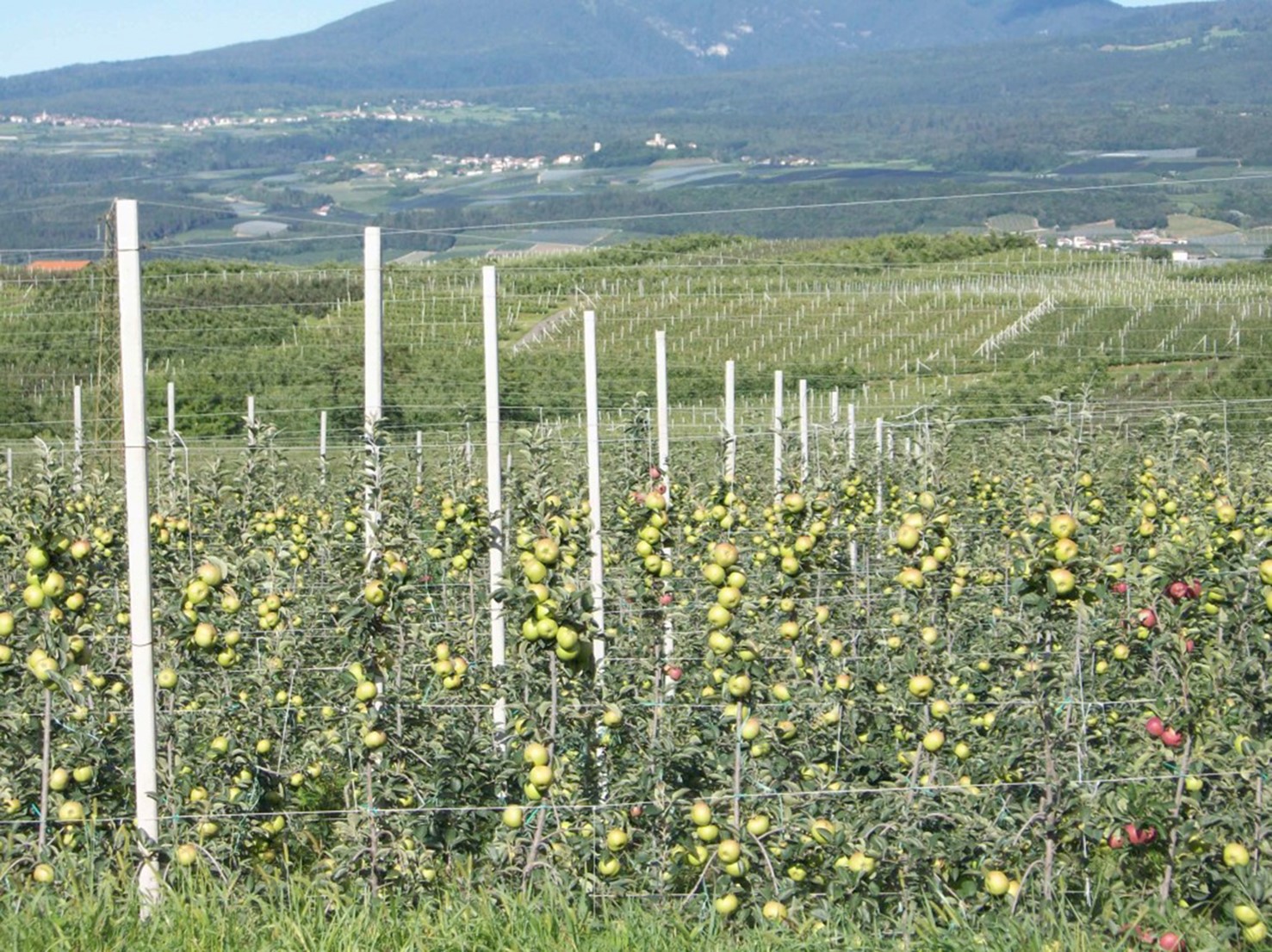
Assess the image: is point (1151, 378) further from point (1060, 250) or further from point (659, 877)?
point (659, 877)

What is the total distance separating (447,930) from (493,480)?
2.54 metres

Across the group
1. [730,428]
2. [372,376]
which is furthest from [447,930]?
[730,428]

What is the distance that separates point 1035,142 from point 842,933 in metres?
103

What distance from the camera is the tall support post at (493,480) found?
6.10 metres

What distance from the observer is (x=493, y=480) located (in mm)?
6715

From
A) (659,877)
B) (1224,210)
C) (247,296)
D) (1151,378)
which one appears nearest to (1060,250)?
(1224,210)

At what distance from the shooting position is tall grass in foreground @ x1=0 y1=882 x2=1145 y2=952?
4.47 meters

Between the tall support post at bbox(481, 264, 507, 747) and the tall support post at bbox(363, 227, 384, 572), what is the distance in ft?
1.51

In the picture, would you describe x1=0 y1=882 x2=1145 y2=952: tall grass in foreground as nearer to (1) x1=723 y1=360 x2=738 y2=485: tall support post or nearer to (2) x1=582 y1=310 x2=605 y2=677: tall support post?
(2) x1=582 y1=310 x2=605 y2=677: tall support post

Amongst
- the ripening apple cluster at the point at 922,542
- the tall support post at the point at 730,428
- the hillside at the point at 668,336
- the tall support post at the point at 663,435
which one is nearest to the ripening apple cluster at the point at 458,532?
the tall support post at the point at 663,435

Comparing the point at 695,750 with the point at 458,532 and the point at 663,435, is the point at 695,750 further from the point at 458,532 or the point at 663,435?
the point at 663,435

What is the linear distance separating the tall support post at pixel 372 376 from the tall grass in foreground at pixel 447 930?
134 centimetres

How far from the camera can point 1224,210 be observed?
43.6 metres

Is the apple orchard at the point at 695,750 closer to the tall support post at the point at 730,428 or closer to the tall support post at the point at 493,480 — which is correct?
the tall support post at the point at 493,480
